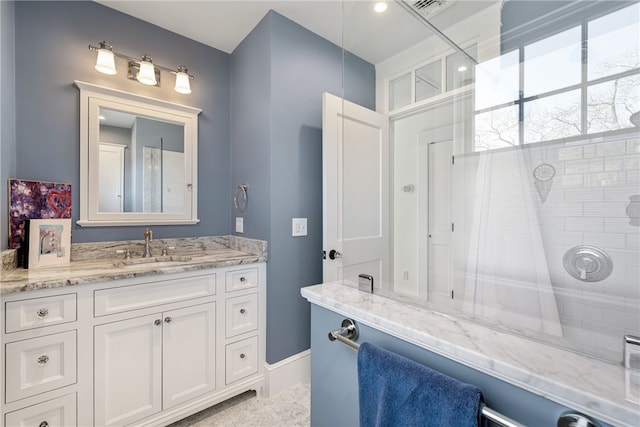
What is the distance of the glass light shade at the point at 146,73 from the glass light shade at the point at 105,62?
0.16 metres

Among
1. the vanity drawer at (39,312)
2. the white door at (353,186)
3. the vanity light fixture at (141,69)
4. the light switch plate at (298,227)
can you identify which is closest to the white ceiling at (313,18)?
the vanity light fixture at (141,69)

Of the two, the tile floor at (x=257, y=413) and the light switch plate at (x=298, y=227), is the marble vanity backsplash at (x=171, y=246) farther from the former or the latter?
the tile floor at (x=257, y=413)

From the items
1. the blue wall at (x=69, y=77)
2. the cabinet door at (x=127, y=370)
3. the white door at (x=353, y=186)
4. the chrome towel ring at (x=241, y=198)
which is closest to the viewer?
the cabinet door at (x=127, y=370)

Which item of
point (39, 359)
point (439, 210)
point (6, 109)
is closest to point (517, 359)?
point (439, 210)

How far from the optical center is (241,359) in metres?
1.79

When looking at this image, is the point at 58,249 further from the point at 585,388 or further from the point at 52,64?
the point at 585,388

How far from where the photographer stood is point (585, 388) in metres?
0.43

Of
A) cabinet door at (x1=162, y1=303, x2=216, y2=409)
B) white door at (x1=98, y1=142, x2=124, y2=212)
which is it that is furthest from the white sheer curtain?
white door at (x1=98, y1=142, x2=124, y2=212)

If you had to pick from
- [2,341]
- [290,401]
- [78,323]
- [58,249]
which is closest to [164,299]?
[78,323]

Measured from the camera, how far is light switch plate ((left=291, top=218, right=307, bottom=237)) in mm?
1977

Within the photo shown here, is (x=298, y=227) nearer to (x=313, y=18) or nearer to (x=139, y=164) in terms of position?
(x=139, y=164)

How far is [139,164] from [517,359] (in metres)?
2.34

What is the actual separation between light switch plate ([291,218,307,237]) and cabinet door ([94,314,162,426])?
3.16ft

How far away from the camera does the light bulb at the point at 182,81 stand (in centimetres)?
202
